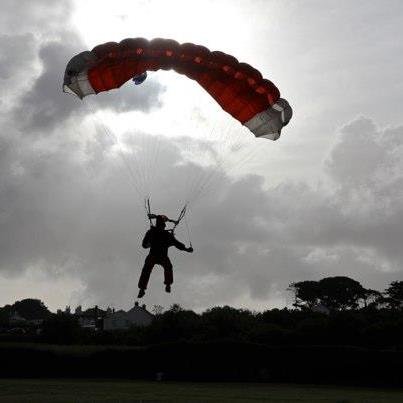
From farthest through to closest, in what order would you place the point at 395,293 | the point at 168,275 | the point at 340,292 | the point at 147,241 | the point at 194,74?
the point at 340,292, the point at 395,293, the point at 194,74, the point at 168,275, the point at 147,241

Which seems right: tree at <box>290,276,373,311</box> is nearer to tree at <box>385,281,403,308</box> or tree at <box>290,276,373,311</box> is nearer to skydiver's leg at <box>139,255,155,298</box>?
tree at <box>385,281,403,308</box>

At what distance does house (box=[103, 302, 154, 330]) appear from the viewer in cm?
11462

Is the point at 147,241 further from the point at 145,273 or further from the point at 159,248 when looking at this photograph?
the point at 145,273

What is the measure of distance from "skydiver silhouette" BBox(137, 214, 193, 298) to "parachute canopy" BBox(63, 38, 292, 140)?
170 inches

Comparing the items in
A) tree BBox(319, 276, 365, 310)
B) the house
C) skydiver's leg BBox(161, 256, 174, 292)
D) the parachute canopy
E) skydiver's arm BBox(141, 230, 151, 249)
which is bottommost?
skydiver's leg BBox(161, 256, 174, 292)

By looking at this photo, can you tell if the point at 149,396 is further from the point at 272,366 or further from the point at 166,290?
the point at 272,366

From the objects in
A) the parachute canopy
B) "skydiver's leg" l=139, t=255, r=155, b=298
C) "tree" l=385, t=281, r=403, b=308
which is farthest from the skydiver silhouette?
"tree" l=385, t=281, r=403, b=308

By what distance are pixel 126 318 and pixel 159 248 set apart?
9995 cm

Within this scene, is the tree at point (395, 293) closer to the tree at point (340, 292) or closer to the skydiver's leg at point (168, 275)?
the tree at point (340, 292)

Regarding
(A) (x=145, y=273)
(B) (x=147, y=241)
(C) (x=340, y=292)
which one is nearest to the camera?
(B) (x=147, y=241)

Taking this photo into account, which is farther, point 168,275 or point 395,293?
point 395,293

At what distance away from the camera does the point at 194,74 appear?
775 inches

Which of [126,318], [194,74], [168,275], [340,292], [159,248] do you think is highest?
[340,292]

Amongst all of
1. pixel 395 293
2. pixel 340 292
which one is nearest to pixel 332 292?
pixel 340 292
